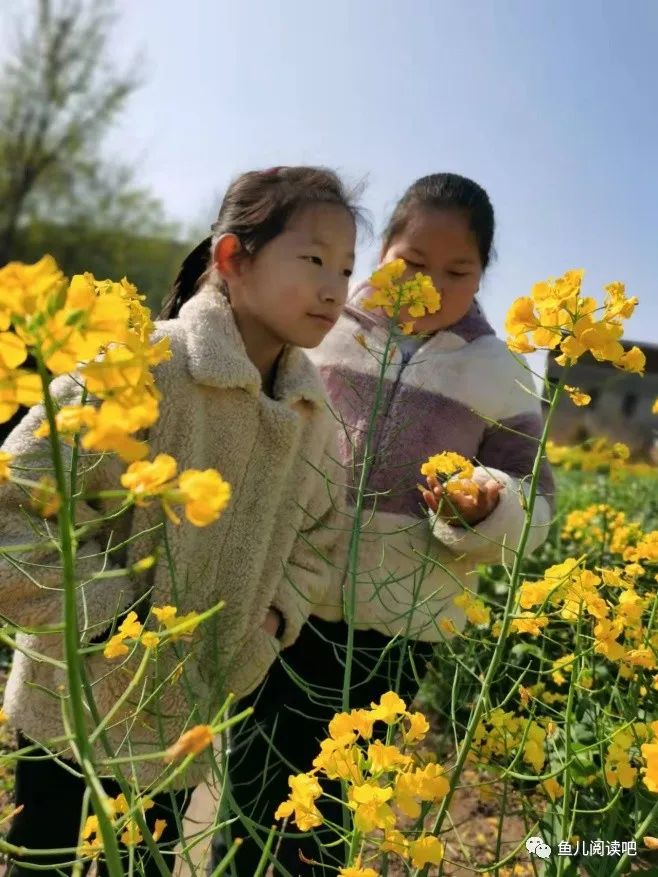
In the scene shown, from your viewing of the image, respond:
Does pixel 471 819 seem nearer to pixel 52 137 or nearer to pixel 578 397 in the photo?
pixel 578 397

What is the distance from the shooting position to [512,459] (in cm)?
131

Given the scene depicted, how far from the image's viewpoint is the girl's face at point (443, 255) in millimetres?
1280

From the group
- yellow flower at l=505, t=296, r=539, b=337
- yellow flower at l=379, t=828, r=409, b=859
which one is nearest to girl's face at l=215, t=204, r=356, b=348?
yellow flower at l=505, t=296, r=539, b=337

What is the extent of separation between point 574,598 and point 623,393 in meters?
17.0

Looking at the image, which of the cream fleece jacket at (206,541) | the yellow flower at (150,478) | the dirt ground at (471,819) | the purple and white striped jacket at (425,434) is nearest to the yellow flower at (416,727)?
the cream fleece jacket at (206,541)

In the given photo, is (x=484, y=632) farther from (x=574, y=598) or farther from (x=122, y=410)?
(x=122, y=410)

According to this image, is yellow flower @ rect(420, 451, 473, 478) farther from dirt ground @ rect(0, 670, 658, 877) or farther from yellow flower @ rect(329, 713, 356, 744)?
dirt ground @ rect(0, 670, 658, 877)

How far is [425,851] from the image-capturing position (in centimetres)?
56

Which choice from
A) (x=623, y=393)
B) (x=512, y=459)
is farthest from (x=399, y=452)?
(x=623, y=393)

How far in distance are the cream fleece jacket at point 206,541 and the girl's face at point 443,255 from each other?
0.86 ft

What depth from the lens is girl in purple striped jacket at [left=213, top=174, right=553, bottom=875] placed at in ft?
4.13

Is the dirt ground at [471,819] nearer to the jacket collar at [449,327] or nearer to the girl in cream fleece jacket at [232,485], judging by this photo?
the girl in cream fleece jacket at [232,485]

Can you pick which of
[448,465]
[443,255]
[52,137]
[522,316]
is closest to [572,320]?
[522,316]

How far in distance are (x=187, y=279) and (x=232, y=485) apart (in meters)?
0.44
